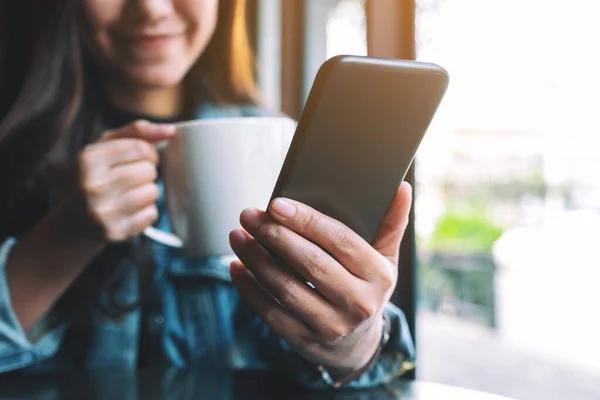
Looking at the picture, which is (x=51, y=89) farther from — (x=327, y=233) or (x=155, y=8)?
(x=327, y=233)

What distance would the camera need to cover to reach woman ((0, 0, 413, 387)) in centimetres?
57

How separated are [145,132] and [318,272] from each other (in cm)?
26

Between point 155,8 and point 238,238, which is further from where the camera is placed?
point 155,8

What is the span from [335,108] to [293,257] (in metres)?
0.11

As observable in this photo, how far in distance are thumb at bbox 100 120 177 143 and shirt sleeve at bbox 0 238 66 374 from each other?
189 millimetres

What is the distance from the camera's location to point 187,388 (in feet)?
1.47

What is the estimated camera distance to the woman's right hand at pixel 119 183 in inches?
20.4

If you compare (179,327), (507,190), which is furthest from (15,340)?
(507,190)

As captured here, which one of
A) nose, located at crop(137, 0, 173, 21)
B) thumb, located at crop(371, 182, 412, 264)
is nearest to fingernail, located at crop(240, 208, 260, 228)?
thumb, located at crop(371, 182, 412, 264)

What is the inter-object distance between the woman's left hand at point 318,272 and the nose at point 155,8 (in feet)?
1.11

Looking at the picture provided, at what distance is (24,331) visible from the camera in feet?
1.90

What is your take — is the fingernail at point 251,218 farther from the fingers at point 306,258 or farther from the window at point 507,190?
the window at point 507,190

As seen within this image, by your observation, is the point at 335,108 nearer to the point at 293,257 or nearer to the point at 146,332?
the point at 293,257

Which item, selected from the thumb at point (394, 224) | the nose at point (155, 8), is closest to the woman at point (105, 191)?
the nose at point (155, 8)
